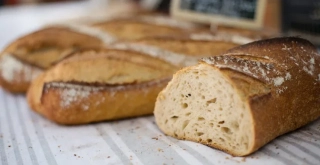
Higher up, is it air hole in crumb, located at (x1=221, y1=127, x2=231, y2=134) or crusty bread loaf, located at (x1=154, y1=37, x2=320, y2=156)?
crusty bread loaf, located at (x1=154, y1=37, x2=320, y2=156)

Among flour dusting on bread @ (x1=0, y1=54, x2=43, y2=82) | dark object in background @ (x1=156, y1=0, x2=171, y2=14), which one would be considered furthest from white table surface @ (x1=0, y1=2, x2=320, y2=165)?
dark object in background @ (x1=156, y1=0, x2=171, y2=14)

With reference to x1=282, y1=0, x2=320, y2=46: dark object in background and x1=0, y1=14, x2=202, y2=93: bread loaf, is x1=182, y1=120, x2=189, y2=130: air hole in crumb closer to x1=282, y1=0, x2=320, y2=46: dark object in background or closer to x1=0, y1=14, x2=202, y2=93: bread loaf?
x1=0, y1=14, x2=202, y2=93: bread loaf

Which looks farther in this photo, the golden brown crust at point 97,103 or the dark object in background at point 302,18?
the dark object in background at point 302,18

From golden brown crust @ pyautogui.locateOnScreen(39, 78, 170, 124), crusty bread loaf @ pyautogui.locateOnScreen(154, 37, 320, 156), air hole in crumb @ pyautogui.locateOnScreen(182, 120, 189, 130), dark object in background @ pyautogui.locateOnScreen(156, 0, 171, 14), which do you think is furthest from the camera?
dark object in background @ pyautogui.locateOnScreen(156, 0, 171, 14)

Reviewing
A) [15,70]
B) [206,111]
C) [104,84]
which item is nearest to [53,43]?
[15,70]

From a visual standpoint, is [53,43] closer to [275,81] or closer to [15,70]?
[15,70]

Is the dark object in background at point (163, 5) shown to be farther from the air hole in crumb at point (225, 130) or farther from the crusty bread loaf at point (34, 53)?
the air hole in crumb at point (225, 130)

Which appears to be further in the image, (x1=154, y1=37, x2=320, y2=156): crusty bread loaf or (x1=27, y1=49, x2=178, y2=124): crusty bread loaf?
(x1=27, y1=49, x2=178, y2=124): crusty bread loaf

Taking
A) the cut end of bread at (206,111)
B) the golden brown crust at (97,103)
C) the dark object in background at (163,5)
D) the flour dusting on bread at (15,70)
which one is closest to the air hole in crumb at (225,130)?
the cut end of bread at (206,111)
